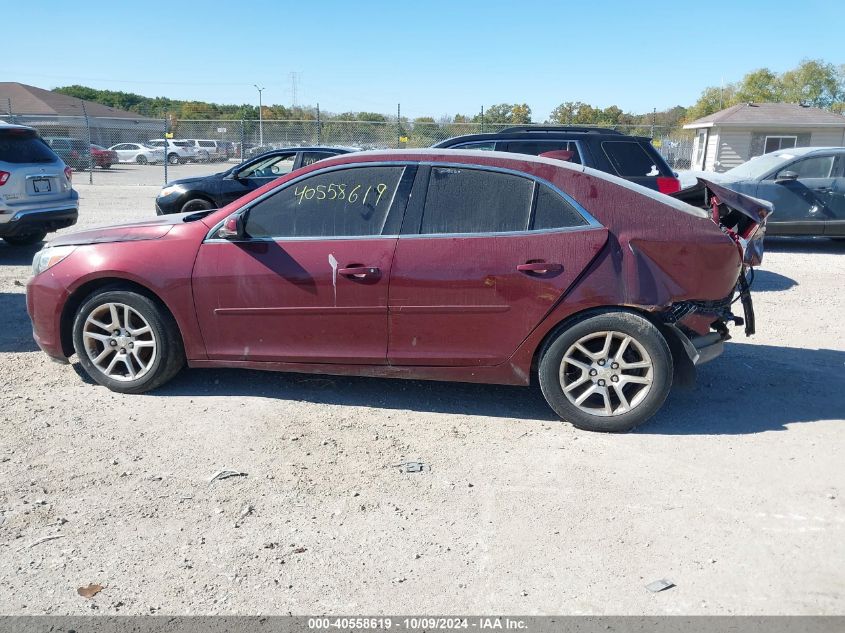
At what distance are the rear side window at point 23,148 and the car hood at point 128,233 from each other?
16.6 ft

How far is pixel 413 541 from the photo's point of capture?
3320mm

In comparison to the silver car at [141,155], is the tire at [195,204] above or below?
below

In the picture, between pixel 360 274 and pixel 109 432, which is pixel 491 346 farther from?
pixel 109 432

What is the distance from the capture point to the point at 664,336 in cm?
451

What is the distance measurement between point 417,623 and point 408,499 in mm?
936

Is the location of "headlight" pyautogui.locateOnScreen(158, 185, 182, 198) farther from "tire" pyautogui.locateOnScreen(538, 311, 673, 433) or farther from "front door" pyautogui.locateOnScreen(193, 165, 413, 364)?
"tire" pyautogui.locateOnScreen(538, 311, 673, 433)

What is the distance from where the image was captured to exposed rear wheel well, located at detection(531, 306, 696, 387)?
443 centimetres

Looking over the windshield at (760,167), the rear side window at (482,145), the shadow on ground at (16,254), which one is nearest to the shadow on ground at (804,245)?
the windshield at (760,167)

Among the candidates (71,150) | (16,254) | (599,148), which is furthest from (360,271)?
(71,150)

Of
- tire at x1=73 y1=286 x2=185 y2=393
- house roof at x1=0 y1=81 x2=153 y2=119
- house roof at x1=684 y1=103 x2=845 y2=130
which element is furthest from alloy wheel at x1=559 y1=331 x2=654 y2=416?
house roof at x1=0 y1=81 x2=153 y2=119

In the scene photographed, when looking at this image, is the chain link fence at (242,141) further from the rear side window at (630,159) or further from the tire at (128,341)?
the tire at (128,341)

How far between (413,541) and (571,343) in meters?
1.71

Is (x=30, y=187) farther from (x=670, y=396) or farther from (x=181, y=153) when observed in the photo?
(x=181, y=153)

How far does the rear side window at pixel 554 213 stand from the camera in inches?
177
